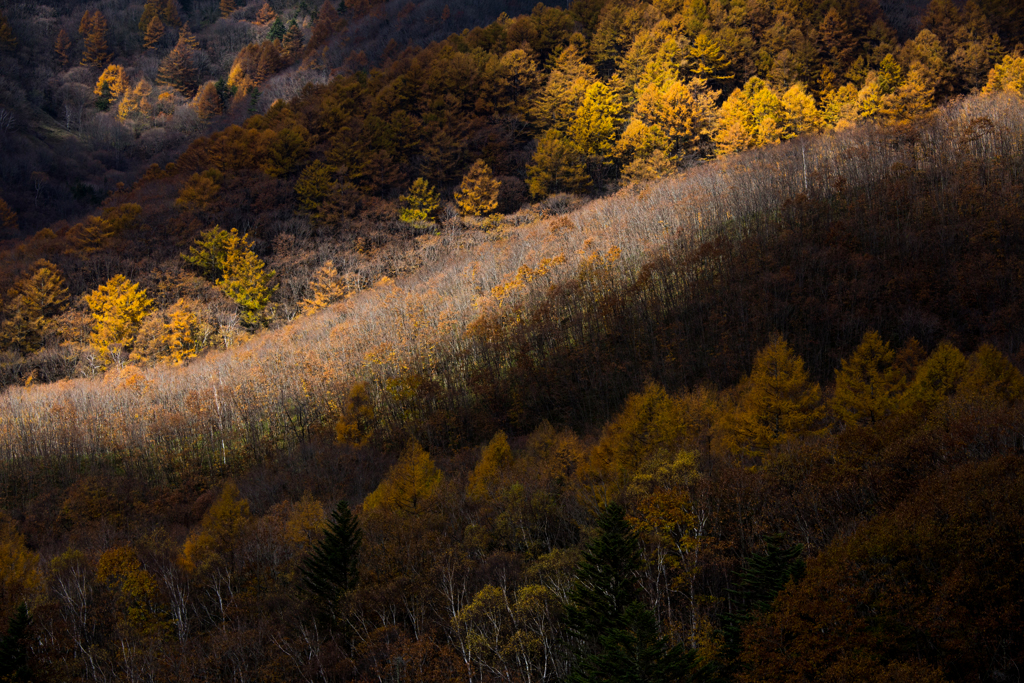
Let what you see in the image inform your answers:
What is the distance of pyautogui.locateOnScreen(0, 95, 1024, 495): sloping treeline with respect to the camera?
62750 millimetres

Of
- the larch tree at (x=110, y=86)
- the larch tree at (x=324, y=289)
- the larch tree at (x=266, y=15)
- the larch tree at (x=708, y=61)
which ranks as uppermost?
the larch tree at (x=266, y=15)

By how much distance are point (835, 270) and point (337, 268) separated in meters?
56.4

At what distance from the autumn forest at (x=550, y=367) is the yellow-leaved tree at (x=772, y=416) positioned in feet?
0.81

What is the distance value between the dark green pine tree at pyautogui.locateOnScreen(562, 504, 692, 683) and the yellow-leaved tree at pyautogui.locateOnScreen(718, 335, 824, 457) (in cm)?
1426

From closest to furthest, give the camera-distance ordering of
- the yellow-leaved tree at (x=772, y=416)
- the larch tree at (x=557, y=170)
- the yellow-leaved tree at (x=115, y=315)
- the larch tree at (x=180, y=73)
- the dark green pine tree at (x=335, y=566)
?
the dark green pine tree at (x=335, y=566)
the yellow-leaved tree at (x=772, y=416)
the yellow-leaved tree at (x=115, y=315)
the larch tree at (x=557, y=170)
the larch tree at (x=180, y=73)

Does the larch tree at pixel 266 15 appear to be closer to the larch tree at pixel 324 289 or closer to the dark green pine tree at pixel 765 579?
the larch tree at pixel 324 289

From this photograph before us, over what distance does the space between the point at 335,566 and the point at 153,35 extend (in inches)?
7397

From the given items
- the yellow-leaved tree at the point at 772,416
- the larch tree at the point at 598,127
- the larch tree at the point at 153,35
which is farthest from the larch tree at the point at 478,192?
the larch tree at the point at 153,35

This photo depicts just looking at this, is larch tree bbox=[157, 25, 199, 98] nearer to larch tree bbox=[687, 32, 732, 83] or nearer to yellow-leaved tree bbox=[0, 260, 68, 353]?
yellow-leaved tree bbox=[0, 260, 68, 353]

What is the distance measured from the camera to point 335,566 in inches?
1433

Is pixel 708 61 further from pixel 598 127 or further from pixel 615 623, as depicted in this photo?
pixel 615 623

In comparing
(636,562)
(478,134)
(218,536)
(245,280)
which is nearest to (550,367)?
(218,536)

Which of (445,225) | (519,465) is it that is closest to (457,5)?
(445,225)

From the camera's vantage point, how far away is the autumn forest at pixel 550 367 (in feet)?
103
